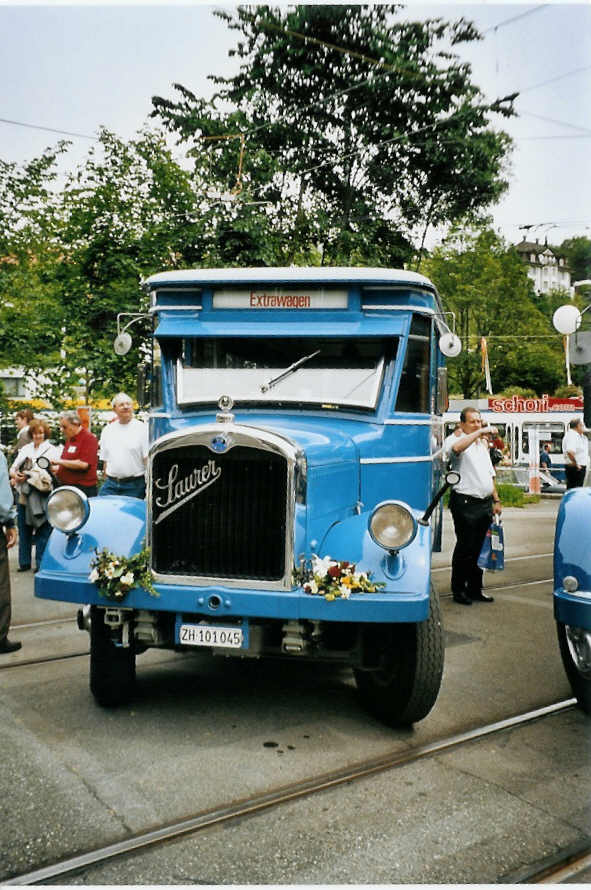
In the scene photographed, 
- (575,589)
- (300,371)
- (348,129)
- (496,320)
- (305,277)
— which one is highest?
(496,320)

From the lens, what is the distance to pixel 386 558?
4.13 meters

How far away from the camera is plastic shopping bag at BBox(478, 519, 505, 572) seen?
7703 mm

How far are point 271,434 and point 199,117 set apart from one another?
3.19 metres

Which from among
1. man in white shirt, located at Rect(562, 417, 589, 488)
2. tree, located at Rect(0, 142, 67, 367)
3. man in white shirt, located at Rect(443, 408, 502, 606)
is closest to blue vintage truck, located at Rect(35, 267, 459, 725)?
man in white shirt, located at Rect(443, 408, 502, 606)

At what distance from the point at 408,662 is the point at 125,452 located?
3.75 m

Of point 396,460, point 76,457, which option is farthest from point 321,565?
point 76,457

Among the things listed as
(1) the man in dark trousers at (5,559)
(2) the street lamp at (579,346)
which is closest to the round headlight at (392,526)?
(1) the man in dark trousers at (5,559)

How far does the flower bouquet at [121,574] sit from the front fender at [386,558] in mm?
912

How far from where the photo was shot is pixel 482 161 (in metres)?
7.21

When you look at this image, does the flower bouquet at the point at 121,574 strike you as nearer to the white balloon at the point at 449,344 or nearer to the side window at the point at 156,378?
the side window at the point at 156,378

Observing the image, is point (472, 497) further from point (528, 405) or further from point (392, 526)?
point (528, 405)

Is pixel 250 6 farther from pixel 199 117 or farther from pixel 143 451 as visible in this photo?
pixel 143 451

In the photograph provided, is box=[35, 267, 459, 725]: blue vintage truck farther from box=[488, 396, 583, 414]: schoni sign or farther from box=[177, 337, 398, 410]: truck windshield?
box=[488, 396, 583, 414]: schoni sign

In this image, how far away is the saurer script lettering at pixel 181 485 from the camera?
4176 millimetres
